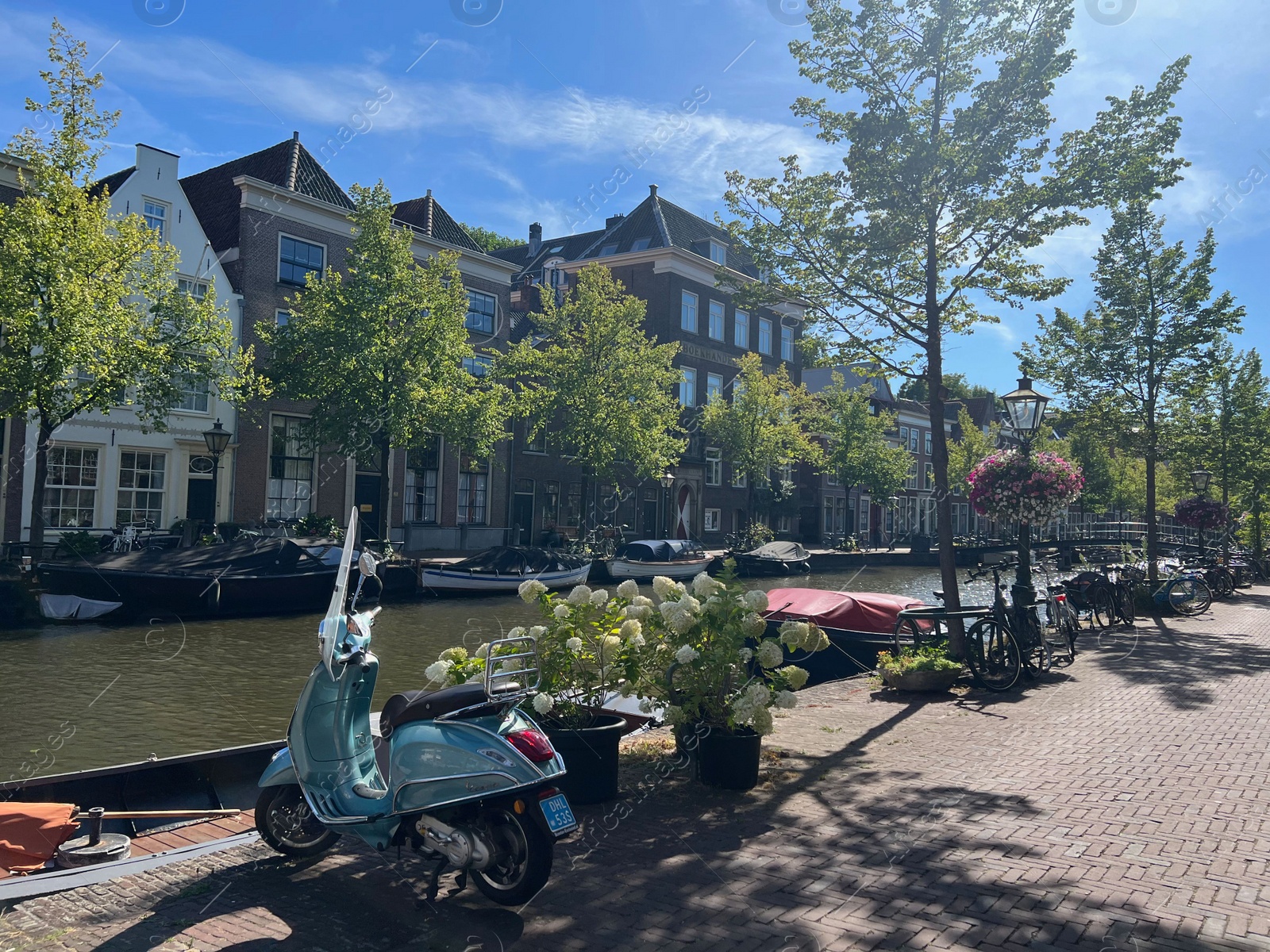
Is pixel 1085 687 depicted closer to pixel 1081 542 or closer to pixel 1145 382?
pixel 1145 382

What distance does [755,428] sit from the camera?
40750 millimetres

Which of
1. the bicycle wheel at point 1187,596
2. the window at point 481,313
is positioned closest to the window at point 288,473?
the window at point 481,313

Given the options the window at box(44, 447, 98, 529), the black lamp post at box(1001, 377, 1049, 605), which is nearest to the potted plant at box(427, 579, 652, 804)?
the black lamp post at box(1001, 377, 1049, 605)

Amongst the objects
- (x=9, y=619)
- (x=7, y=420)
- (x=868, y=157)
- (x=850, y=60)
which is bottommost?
(x=9, y=619)

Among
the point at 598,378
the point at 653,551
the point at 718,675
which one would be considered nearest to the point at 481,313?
the point at 598,378

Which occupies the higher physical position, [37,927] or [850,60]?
[850,60]

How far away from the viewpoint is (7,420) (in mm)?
22219

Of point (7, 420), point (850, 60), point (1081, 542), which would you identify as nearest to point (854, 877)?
point (850, 60)

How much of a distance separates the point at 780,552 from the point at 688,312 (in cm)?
1505

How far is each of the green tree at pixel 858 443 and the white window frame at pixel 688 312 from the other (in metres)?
7.64

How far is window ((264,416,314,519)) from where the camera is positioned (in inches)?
1098

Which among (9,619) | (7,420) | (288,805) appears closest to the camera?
(288,805)

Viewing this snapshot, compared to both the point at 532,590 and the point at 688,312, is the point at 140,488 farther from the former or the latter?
the point at 688,312

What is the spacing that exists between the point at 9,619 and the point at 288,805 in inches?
604
